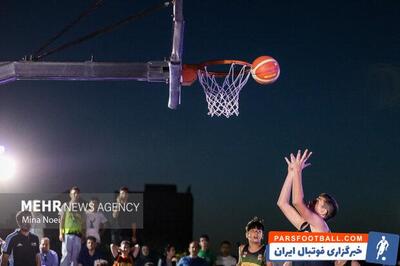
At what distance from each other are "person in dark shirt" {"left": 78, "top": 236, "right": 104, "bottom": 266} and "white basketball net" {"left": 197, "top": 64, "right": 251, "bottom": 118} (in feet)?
10.2

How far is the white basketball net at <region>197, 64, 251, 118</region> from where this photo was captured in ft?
32.8

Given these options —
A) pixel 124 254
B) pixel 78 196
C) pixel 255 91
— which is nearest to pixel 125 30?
pixel 255 91

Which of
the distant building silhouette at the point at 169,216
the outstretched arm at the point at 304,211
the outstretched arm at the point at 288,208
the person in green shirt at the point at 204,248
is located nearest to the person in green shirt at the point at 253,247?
the outstretched arm at the point at 288,208

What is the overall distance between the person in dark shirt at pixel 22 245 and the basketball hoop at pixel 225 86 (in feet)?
11.2

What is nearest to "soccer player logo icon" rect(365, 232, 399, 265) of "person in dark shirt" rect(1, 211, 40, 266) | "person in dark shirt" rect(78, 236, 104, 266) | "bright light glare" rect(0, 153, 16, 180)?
"person in dark shirt" rect(78, 236, 104, 266)

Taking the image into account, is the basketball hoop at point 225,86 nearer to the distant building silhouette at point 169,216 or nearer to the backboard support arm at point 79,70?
the backboard support arm at point 79,70

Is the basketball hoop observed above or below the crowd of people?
above

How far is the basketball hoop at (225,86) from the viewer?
9820 millimetres

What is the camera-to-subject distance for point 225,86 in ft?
34.1

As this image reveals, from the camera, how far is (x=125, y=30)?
15.3 metres

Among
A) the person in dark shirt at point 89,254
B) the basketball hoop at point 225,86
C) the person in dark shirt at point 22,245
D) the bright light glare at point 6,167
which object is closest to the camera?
the basketball hoop at point 225,86

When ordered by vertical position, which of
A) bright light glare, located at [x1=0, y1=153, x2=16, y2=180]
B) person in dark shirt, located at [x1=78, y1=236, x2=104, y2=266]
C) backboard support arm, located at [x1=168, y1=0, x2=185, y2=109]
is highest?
backboard support arm, located at [x1=168, y1=0, x2=185, y2=109]

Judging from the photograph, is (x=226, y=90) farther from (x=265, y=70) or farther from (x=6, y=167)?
(x=6, y=167)

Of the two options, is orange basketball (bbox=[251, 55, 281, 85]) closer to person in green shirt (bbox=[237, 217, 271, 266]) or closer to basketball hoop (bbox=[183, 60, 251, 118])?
basketball hoop (bbox=[183, 60, 251, 118])
